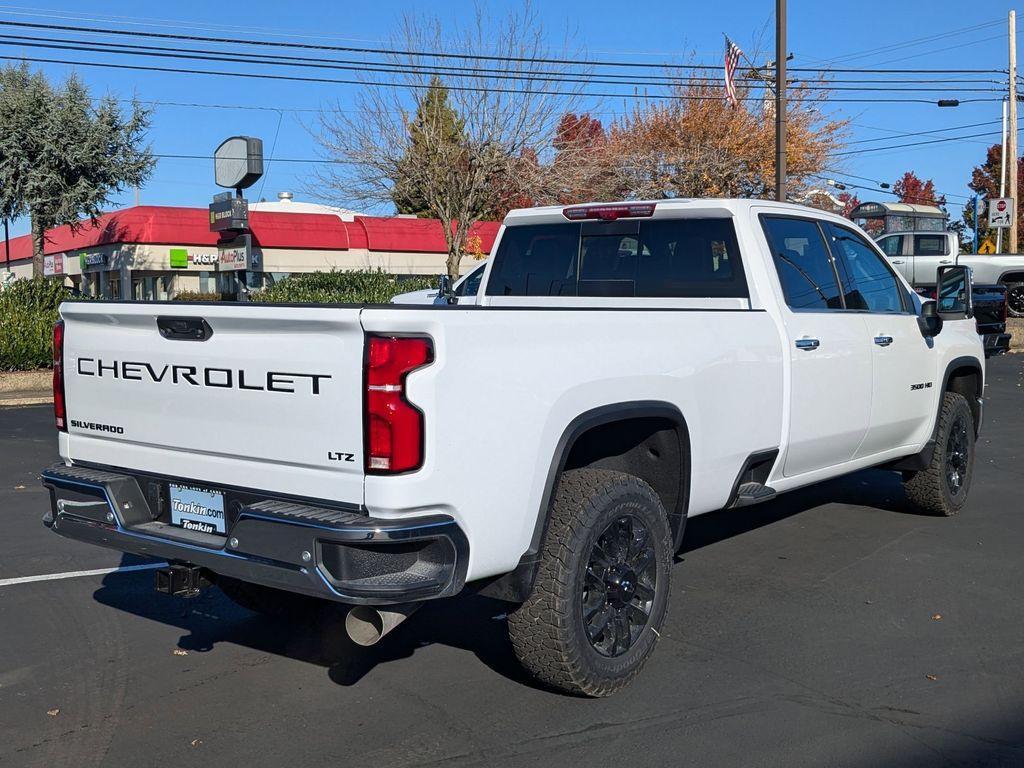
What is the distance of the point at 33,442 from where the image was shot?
12.0 metres

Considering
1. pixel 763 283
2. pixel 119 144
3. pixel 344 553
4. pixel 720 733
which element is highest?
pixel 119 144

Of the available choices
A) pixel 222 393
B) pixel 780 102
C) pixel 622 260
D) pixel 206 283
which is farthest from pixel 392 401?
pixel 206 283

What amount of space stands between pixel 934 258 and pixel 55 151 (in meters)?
21.8

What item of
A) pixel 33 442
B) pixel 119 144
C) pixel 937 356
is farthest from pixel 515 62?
pixel 937 356

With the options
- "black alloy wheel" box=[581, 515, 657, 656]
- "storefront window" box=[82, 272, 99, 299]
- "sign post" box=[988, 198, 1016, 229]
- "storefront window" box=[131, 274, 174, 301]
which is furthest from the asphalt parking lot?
"storefront window" box=[82, 272, 99, 299]

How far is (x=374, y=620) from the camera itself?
3.84m

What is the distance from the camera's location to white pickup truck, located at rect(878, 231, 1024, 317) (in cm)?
2655

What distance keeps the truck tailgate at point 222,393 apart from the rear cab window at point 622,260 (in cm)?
264

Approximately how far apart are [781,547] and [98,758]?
4356mm

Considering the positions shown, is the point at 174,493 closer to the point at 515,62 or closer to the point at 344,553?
the point at 344,553

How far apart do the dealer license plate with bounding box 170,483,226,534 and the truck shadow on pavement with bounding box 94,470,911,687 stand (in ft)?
3.25

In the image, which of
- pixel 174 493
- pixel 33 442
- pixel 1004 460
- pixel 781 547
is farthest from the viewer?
pixel 33 442

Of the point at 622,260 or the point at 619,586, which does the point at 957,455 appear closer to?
the point at 622,260

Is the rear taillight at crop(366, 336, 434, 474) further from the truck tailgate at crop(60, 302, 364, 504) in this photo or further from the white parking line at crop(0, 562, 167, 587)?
the white parking line at crop(0, 562, 167, 587)
